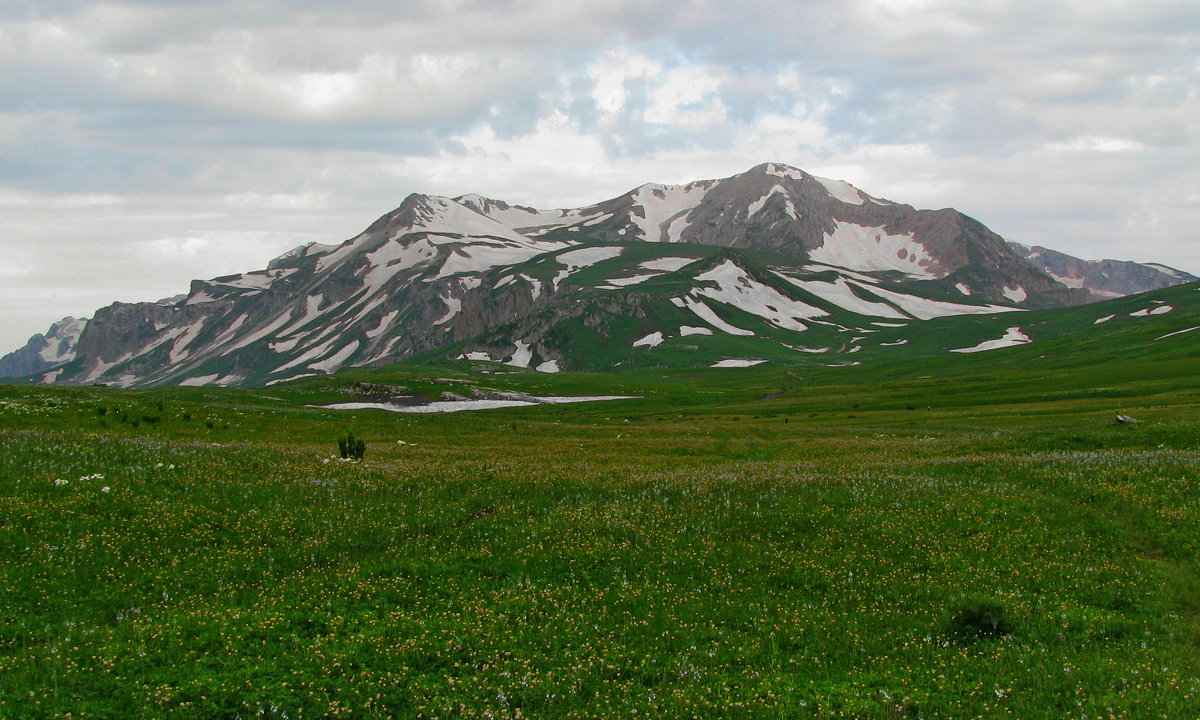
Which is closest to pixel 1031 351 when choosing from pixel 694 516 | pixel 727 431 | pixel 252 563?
pixel 727 431

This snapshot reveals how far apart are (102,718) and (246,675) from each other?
1.87 metres

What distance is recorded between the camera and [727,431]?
62.0m

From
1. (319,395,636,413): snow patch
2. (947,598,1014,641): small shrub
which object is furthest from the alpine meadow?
(319,395,636,413): snow patch

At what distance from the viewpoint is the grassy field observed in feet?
36.2

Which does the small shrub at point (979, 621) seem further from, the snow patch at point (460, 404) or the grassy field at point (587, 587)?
the snow patch at point (460, 404)

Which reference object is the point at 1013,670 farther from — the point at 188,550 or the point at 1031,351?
the point at 1031,351

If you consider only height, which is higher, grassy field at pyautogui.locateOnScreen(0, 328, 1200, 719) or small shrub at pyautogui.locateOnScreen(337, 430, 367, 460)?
small shrub at pyautogui.locateOnScreen(337, 430, 367, 460)

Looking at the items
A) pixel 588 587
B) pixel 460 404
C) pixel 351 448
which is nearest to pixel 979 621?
pixel 588 587

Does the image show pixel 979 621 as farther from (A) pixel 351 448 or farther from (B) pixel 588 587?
(A) pixel 351 448

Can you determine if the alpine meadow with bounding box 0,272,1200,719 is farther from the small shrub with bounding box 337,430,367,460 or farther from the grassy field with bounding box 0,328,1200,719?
the small shrub with bounding box 337,430,367,460

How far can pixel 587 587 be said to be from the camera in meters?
15.7

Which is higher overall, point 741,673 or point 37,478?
point 37,478

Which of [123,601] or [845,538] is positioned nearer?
[123,601]

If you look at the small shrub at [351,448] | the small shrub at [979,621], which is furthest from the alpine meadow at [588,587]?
the small shrub at [351,448]
